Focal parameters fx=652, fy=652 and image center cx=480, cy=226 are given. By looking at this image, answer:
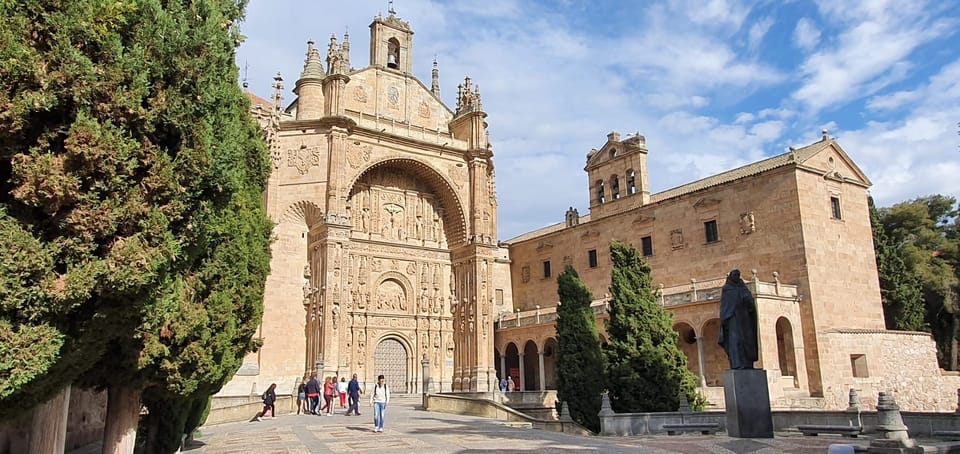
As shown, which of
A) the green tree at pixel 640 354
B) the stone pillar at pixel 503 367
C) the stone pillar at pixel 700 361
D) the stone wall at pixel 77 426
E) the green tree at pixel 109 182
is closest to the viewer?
the green tree at pixel 109 182

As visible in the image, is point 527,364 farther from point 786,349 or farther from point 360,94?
point 360,94

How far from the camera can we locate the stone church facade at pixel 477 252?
926 inches

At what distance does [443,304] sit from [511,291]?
7.12m

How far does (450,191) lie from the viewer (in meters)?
31.2

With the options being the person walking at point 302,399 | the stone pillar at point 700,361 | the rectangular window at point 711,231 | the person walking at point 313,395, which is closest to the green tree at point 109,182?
the person walking at point 313,395

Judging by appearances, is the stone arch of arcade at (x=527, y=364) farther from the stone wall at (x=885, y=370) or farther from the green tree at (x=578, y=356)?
the green tree at (x=578, y=356)

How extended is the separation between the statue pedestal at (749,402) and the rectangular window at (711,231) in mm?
17078

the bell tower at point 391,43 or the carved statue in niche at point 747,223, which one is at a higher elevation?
the bell tower at point 391,43

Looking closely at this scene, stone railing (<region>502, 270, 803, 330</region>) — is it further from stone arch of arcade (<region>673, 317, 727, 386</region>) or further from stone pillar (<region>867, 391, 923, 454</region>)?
stone pillar (<region>867, 391, 923, 454</region>)

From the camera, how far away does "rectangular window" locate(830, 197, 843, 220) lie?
81.7 ft

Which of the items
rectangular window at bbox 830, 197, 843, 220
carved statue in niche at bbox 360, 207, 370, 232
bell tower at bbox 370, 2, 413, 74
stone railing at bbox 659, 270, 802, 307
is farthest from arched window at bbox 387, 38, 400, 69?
rectangular window at bbox 830, 197, 843, 220

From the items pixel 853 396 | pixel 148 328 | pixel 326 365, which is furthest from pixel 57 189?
pixel 326 365

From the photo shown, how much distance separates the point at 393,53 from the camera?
109 feet

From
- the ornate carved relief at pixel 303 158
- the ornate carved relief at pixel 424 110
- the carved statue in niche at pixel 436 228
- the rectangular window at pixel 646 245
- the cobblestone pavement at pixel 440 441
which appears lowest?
the cobblestone pavement at pixel 440 441
